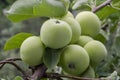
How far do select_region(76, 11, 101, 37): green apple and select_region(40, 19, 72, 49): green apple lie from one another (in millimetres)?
118

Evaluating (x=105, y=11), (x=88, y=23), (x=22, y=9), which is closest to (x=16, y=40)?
(x=22, y=9)

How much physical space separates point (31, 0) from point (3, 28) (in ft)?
14.8

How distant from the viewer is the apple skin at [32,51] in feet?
2.77

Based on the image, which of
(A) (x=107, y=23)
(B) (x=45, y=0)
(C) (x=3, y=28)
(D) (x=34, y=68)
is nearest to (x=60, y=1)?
(B) (x=45, y=0)

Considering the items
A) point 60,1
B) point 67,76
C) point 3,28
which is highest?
point 60,1

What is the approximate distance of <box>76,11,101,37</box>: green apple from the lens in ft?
3.14

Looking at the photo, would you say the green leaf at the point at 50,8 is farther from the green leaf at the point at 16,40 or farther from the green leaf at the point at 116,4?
the green leaf at the point at 116,4

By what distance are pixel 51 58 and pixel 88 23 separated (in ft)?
0.55

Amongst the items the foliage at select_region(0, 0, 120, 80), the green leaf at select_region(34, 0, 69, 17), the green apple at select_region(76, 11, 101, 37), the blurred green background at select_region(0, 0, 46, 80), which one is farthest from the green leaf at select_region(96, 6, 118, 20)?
the blurred green background at select_region(0, 0, 46, 80)

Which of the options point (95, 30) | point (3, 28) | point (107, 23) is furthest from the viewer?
point (3, 28)

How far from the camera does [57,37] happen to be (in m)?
0.84

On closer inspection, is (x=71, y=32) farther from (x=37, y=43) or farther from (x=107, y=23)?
(x=107, y=23)

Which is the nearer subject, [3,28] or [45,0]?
[45,0]

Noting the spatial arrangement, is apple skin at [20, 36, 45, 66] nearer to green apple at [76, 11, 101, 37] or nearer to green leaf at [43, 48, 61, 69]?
green leaf at [43, 48, 61, 69]
